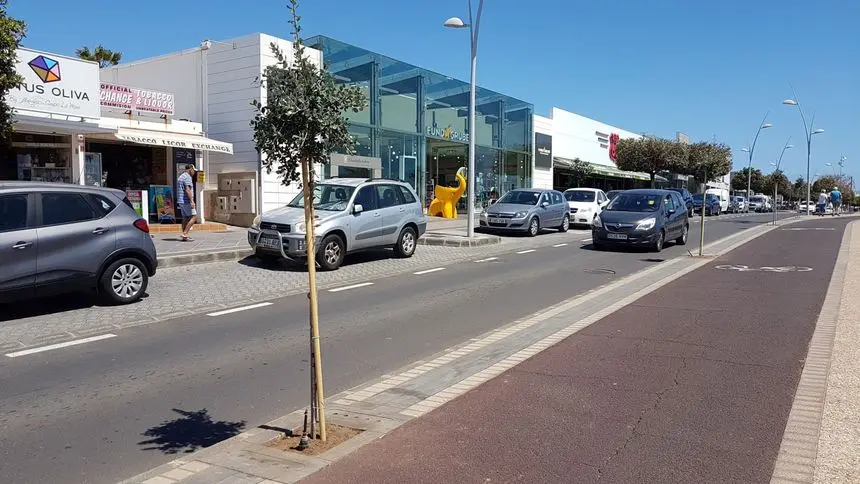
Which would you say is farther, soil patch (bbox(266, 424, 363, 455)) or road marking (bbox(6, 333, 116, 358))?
road marking (bbox(6, 333, 116, 358))

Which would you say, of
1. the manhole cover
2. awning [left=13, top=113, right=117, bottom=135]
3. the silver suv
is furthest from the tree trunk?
awning [left=13, top=113, right=117, bottom=135]

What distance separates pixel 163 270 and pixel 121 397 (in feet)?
26.2

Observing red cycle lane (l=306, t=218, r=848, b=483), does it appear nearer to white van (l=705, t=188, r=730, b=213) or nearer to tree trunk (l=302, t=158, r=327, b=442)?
tree trunk (l=302, t=158, r=327, b=442)

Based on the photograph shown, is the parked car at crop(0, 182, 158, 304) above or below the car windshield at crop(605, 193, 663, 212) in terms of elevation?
below

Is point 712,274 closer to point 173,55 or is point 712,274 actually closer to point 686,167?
point 173,55

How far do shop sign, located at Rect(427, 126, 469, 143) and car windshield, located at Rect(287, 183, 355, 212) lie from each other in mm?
16274

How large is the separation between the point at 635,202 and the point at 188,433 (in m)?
16.9

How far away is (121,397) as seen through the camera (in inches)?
221

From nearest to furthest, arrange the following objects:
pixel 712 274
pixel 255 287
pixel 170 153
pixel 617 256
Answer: pixel 255 287 → pixel 712 274 → pixel 617 256 → pixel 170 153

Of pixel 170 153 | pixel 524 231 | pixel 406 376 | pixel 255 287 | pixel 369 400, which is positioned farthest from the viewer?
pixel 524 231

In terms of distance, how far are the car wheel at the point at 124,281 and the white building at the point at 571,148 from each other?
33078 mm

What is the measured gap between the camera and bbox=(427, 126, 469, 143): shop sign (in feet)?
101

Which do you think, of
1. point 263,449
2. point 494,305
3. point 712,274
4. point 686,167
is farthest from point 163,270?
point 686,167

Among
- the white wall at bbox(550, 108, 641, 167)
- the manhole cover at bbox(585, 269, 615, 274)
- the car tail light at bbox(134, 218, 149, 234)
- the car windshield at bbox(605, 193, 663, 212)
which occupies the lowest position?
the manhole cover at bbox(585, 269, 615, 274)
